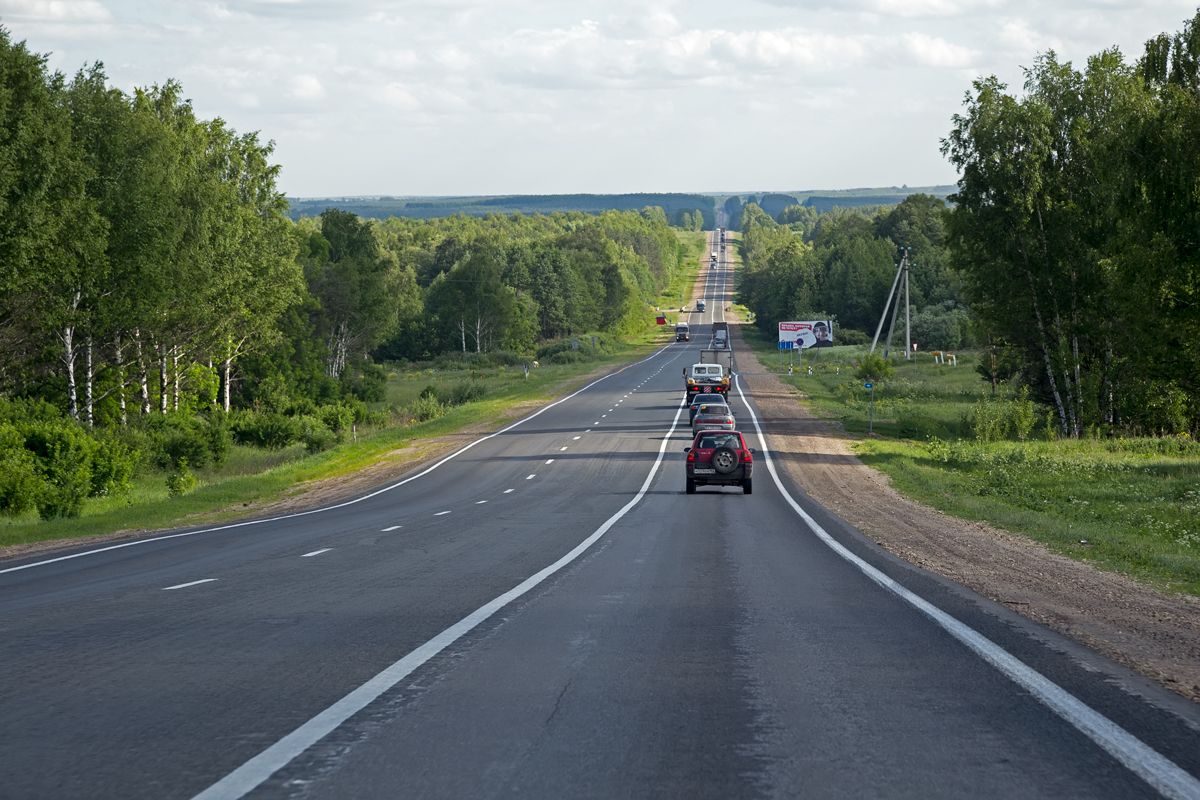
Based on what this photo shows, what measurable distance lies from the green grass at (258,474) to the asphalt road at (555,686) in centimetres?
1124

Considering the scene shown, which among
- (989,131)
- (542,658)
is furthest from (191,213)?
(542,658)

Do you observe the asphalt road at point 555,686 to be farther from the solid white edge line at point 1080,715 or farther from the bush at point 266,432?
the bush at point 266,432

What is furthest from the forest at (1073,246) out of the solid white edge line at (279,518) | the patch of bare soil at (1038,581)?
the solid white edge line at (279,518)

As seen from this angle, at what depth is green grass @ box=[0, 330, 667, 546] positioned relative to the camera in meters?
28.0

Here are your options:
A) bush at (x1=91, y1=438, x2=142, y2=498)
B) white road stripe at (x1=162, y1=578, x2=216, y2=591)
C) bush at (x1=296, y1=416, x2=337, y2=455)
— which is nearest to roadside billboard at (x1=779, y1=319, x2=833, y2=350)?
bush at (x1=296, y1=416, x2=337, y2=455)

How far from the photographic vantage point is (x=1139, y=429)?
48938mm

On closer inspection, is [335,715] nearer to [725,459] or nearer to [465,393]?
[725,459]

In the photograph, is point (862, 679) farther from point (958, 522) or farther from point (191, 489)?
point (191, 489)

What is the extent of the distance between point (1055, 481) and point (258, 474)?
Result: 25690 millimetres

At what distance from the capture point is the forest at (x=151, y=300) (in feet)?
121

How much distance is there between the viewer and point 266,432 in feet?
196

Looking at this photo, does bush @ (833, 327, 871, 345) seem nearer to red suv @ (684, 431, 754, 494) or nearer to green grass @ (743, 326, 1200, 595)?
green grass @ (743, 326, 1200, 595)

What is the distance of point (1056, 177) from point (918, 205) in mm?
110698

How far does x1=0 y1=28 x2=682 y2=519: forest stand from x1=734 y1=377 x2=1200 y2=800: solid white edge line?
25633 mm
